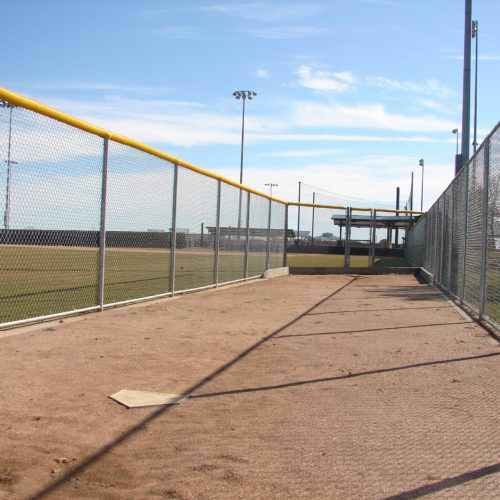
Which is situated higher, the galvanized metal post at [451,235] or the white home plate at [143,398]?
the galvanized metal post at [451,235]

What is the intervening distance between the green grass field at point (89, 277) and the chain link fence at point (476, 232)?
4933 millimetres

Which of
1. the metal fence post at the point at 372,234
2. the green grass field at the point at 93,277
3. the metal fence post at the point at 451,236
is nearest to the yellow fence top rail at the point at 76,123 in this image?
the green grass field at the point at 93,277

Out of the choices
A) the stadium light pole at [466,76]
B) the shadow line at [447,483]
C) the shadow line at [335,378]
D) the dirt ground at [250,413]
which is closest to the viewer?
the shadow line at [447,483]

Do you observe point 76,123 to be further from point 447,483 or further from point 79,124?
point 447,483

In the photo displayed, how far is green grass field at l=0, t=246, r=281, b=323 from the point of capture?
8320 millimetres

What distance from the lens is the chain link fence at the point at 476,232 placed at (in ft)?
22.7

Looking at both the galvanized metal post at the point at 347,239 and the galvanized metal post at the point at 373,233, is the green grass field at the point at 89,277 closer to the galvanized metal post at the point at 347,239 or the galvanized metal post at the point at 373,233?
the galvanized metal post at the point at 347,239

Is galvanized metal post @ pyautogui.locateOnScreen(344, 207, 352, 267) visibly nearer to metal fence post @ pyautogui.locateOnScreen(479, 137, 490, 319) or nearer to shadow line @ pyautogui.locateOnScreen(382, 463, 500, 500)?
metal fence post @ pyautogui.locateOnScreen(479, 137, 490, 319)

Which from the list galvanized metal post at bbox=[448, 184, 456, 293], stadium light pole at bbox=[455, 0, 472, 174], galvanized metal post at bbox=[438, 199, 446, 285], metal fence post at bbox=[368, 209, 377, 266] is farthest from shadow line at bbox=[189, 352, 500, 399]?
metal fence post at bbox=[368, 209, 377, 266]

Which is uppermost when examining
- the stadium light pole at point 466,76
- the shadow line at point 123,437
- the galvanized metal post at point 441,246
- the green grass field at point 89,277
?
the stadium light pole at point 466,76

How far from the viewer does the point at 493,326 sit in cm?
689

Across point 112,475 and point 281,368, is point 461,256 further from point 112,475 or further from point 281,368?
point 112,475

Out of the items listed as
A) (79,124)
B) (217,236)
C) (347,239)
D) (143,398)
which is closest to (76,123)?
(79,124)

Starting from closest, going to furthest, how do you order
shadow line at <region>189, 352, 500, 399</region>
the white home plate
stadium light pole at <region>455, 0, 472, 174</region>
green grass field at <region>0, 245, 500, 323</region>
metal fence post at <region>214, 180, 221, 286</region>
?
the white home plate
shadow line at <region>189, 352, 500, 399</region>
green grass field at <region>0, 245, 500, 323</region>
metal fence post at <region>214, 180, 221, 286</region>
stadium light pole at <region>455, 0, 472, 174</region>
